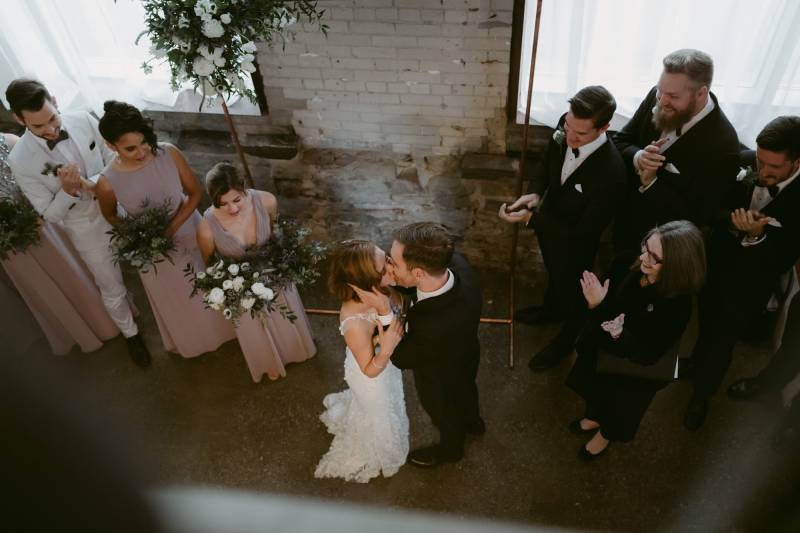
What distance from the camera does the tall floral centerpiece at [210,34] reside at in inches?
128

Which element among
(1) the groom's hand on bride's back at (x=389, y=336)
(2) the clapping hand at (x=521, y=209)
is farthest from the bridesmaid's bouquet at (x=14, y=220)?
(2) the clapping hand at (x=521, y=209)

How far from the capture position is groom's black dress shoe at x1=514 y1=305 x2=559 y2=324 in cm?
470

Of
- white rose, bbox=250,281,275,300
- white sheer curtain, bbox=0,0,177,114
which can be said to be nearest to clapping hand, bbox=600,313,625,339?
white rose, bbox=250,281,275,300

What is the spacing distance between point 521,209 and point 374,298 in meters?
1.51

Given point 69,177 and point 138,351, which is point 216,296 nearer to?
point 69,177

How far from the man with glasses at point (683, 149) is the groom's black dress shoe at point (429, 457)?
162cm

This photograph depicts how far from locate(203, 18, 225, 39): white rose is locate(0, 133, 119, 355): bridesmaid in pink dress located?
1775 mm

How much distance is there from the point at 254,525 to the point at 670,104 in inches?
137

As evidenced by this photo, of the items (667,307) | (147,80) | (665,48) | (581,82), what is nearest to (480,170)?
A: (581,82)

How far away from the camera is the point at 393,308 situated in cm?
316

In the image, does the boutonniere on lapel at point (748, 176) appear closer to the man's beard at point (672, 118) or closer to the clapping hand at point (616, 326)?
the man's beard at point (672, 118)

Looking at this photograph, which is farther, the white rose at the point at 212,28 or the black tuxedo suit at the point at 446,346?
the white rose at the point at 212,28

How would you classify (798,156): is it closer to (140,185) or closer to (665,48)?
(665,48)

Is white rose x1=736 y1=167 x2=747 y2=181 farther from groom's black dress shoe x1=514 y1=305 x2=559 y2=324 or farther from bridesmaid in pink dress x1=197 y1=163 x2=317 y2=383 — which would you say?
bridesmaid in pink dress x1=197 y1=163 x2=317 y2=383
